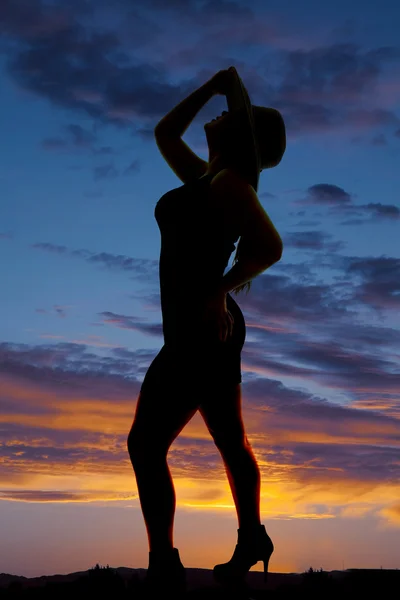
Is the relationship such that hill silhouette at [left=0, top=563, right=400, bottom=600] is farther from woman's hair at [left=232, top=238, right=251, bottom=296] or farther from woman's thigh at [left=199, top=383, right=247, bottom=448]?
woman's hair at [left=232, top=238, right=251, bottom=296]

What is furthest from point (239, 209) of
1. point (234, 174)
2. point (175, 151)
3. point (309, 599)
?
point (309, 599)

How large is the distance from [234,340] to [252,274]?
0.49 metres

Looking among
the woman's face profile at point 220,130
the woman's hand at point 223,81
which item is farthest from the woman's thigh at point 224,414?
the woman's hand at point 223,81

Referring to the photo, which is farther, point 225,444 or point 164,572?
point 225,444

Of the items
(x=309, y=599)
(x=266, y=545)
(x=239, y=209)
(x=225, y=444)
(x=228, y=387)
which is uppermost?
(x=239, y=209)

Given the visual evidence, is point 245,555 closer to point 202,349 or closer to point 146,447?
point 146,447

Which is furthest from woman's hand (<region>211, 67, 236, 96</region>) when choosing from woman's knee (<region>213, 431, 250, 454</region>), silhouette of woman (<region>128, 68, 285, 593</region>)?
woman's knee (<region>213, 431, 250, 454</region>)

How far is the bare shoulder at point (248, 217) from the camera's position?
4988 mm

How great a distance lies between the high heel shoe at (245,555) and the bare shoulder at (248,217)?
6.22 feet

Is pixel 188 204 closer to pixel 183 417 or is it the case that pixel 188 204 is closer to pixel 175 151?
pixel 175 151

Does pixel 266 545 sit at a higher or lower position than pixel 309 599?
higher

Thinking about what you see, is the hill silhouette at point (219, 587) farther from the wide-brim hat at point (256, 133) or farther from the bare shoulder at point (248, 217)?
the wide-brim hat at point (256, 133)

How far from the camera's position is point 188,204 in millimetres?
5105

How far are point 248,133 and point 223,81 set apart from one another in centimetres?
45
